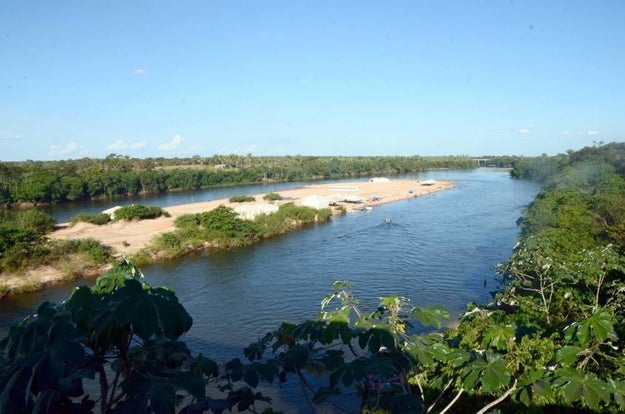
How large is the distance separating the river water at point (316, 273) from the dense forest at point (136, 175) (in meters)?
36.1

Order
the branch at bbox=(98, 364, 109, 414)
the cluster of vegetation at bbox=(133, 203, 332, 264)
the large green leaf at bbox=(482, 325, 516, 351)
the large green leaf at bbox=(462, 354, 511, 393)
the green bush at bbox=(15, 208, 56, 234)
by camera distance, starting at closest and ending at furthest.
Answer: the branch at bbox=(98, 364, 109, 414) < the large green leaf at bbox=(462, 354, 511, 393) < the large green leaf at bbox=(482, 325, 516, 351) < the cluster of vegetation at bbox=(133, 203, 332, 264) < the green bush at bbox=(15, 208, 56, 234)

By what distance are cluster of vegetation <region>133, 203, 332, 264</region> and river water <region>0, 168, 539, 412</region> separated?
103cm

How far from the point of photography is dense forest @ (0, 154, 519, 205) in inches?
2064

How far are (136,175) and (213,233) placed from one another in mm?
40986

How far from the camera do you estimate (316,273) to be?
70.3ft

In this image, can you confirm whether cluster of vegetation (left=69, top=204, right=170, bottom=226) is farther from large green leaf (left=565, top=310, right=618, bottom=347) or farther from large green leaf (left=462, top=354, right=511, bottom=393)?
large green leaf (left=565, top=310, right=618, bottom=347)

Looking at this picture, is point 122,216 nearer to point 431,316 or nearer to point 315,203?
point 315,203

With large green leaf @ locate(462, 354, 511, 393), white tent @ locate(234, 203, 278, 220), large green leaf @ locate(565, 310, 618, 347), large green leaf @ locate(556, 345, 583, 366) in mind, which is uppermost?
large green leaf @ locate(565, 310, 618, 347)

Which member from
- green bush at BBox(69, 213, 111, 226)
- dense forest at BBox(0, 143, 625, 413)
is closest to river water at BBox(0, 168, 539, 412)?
dense forest at BBox(0, 143, 625, 413)

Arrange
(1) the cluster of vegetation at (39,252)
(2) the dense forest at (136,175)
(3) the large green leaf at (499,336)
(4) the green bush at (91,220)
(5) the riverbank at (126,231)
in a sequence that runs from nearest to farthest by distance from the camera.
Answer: (3) the large green leaf at (499,336) < (5) the riverbank at (126,231) < (1) the cluster of vegetation at (39,252) < (4) the green bush at (91,220) < (2) the dense forest at (136,175)

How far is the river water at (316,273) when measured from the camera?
15938mm

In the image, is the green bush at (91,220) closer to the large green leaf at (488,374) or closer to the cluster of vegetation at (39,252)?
the cluster of vegetation at (39,252)

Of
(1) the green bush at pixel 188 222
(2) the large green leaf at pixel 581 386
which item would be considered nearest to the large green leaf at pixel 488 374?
(2) the large green leaf at pixel 581 386

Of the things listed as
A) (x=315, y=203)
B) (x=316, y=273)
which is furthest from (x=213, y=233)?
(x=315, y=203)
